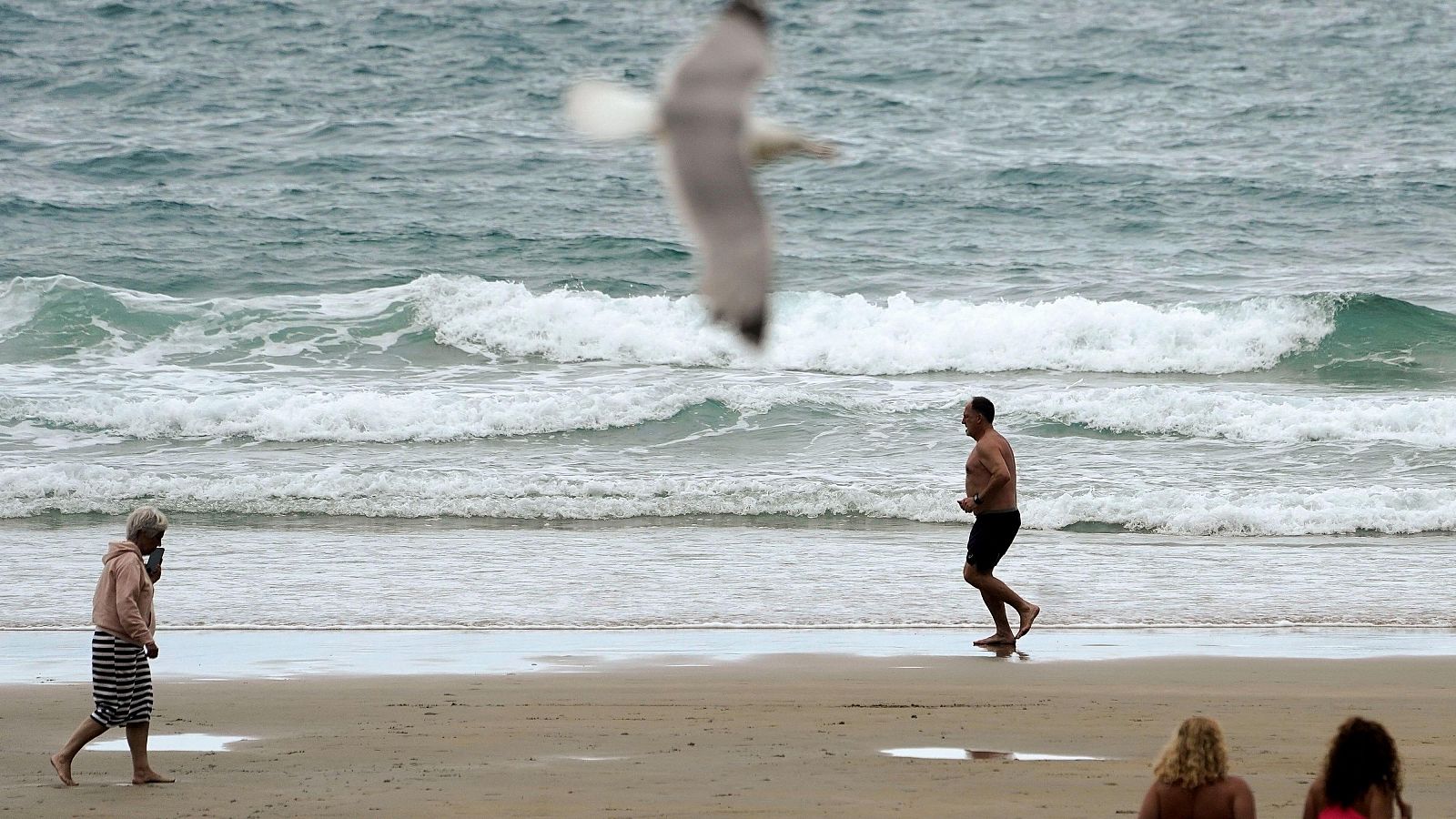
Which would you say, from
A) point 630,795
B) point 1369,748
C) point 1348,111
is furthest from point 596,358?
point 1348,111

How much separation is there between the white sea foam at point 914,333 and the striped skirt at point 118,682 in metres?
14.3

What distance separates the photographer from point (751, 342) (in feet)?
5.60

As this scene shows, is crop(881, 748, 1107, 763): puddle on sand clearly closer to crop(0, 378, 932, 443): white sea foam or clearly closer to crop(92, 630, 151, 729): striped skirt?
crop(92, 630, 151, 729): striped skirt

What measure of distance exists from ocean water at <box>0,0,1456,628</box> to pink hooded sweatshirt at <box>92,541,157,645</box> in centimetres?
355

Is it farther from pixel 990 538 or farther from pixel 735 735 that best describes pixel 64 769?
pixel 990 538

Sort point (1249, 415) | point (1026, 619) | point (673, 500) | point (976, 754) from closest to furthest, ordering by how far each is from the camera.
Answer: point (976, 754) < point (1026, 619) < point (673, 500) < point (1249, 415)

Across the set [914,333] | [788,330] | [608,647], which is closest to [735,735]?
[608,647]

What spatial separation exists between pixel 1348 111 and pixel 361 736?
30.9m

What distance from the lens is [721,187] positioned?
1765 mm

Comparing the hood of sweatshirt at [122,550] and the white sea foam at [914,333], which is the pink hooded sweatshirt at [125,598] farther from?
the white sea foam at [914,333]

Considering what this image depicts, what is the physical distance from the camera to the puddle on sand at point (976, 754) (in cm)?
676

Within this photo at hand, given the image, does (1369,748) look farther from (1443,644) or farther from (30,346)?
(30,346)

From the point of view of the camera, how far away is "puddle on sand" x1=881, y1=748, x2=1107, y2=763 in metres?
6.76

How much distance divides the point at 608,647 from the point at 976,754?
3.07 metres
